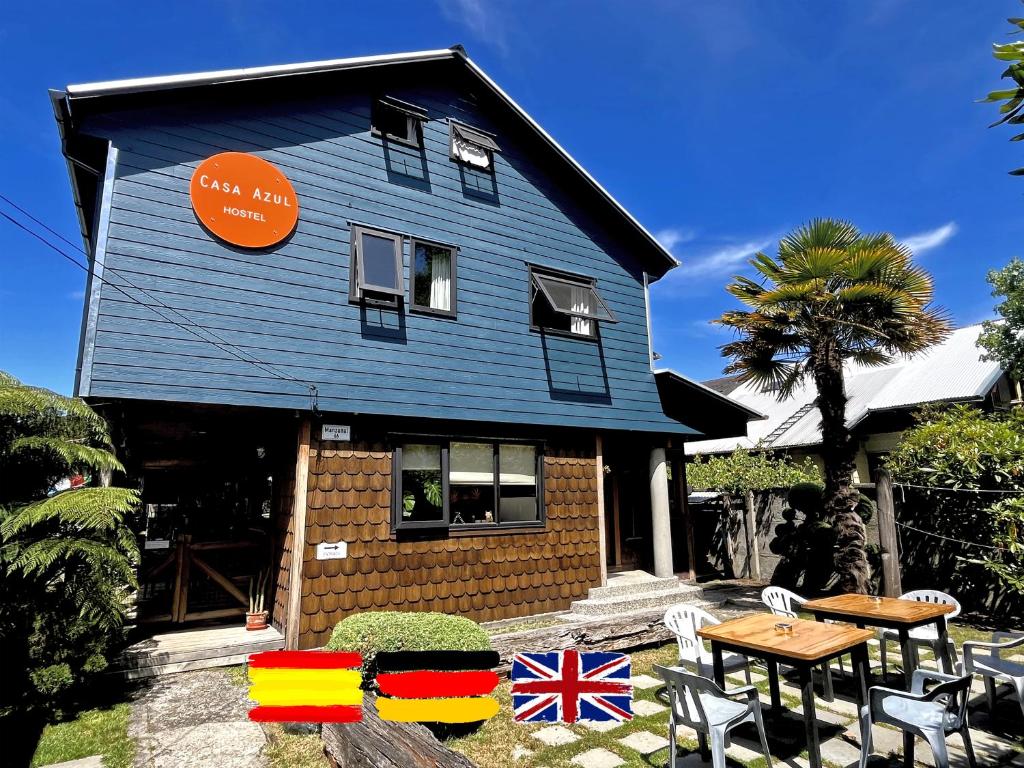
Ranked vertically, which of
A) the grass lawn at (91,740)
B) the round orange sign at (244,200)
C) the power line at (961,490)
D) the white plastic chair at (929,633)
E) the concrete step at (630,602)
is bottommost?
the grass lawn at (91,740)

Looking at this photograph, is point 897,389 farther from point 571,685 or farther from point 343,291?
point 571,685

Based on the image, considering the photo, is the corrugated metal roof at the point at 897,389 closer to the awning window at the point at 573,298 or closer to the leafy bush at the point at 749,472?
the leafy bush at the point at 749,472

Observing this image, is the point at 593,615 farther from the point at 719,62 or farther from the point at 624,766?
the point at 719,62

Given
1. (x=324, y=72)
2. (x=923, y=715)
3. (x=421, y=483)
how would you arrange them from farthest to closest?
(x=421, y=483) < (x=324, y=72) < (x=923, y=715)

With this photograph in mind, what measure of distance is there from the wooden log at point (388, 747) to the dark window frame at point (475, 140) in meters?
8.07

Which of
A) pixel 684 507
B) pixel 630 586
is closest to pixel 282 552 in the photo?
pixel 630 586

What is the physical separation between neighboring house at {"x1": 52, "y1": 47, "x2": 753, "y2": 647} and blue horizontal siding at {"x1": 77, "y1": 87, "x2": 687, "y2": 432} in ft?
0.10

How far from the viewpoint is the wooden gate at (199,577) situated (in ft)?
25.1

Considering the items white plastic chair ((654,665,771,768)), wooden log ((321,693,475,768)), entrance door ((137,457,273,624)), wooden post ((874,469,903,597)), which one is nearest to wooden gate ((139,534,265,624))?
entrance door ((137,457,273,624))

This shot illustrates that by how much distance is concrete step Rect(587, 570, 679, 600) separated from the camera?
9273 millimetres

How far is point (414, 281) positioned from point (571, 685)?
717cm

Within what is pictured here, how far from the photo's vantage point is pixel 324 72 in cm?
786

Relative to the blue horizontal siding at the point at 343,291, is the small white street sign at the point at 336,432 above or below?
below

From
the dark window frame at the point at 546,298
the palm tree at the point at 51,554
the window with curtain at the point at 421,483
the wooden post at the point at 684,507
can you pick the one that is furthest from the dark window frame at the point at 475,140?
the wooden post at the point at 684,507
